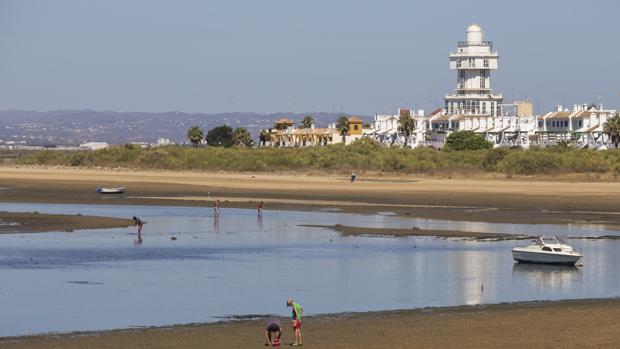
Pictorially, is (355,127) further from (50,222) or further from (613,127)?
(50,222)

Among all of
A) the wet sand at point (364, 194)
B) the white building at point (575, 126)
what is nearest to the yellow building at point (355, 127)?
the white building at point (575, 126)

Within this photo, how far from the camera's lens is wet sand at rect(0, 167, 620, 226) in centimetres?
6700

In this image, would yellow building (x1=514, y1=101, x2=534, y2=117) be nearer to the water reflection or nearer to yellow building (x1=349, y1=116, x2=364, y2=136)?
yellow building (x1=349, y1=116, x2=364, y2=136)

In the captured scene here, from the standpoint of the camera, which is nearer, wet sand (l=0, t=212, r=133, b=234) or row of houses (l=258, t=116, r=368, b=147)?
wet sand (l=0, t=212, r=133, b=234)

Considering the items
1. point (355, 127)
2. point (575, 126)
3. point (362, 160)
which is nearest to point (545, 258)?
point (362, 160)

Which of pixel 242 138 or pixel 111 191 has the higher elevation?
pixel 242 138

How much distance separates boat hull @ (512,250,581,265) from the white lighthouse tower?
357ft

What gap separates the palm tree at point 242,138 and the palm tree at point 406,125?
2365 cm

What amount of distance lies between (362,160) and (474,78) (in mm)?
43382

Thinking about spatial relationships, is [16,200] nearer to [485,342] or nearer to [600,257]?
[600,257]

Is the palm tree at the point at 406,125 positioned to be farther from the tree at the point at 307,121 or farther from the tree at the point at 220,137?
the tree at the point at 220,137

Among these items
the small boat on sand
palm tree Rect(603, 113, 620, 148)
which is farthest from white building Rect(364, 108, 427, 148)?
the small boat on sand

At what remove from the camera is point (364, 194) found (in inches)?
3250

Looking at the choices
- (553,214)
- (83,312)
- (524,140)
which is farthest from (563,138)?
(83,312)
